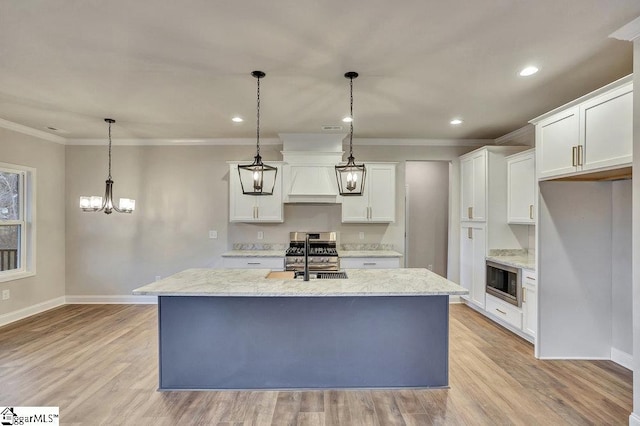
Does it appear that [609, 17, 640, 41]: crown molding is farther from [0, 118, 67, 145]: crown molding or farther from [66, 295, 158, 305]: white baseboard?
[0, 118, 67, 145]: crown molding

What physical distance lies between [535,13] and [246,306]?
2.85m

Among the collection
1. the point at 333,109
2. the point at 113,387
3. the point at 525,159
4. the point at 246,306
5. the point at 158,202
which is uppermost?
the point at 333,109

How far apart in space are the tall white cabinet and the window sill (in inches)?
252

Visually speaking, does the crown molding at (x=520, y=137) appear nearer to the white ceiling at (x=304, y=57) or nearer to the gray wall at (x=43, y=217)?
the white ceiling at (x=304, y=57)

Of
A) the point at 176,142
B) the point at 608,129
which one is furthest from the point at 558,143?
the point at 176,142

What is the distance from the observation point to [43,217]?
495 cm

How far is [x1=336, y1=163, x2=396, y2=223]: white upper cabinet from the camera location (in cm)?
499

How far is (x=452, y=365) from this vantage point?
10.4 ft

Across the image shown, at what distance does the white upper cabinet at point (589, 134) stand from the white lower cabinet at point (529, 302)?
3.77 feet

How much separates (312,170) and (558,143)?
2.96 meters

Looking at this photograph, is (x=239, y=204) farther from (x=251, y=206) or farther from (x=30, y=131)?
(x=30, y=131)

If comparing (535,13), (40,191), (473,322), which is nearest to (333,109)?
(535,13)

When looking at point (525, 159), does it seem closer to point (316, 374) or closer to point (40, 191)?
point (316, 374)

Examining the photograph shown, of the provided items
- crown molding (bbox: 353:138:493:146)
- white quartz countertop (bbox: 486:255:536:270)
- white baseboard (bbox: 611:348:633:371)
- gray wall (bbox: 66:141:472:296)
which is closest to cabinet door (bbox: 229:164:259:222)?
gray wall (bbox: 66:141:472:296)
